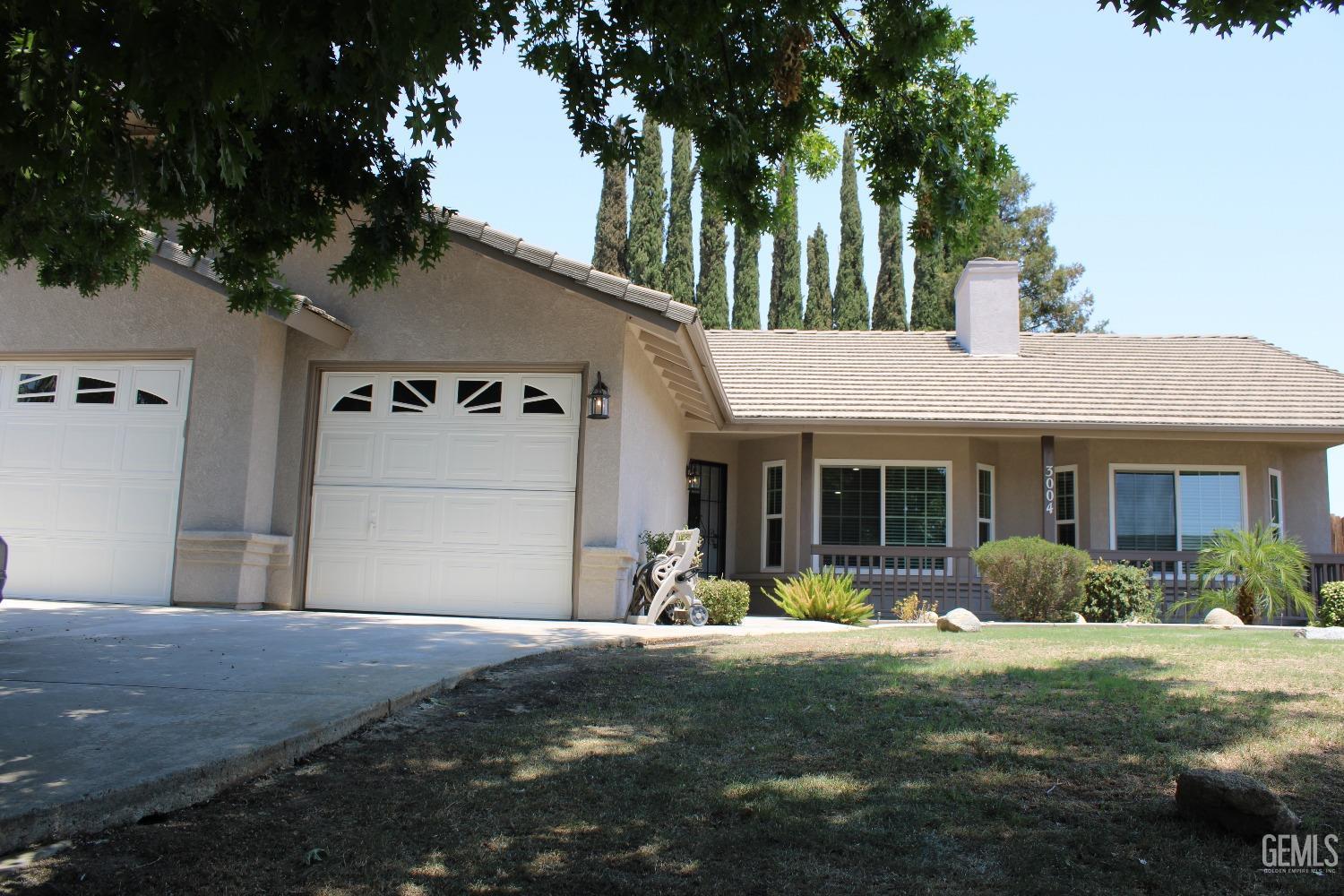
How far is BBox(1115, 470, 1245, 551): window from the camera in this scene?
51.8 ft

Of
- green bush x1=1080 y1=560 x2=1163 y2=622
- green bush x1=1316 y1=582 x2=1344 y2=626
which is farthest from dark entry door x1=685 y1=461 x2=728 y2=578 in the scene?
green bush x1=1316 y1=582 x2=1344 y2=626

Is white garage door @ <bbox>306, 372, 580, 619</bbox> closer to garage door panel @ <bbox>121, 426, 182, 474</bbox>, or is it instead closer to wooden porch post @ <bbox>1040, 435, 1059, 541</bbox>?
garage door panel @ <bbox>121, 426, 182, 474</bbox>

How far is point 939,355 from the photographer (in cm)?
1836

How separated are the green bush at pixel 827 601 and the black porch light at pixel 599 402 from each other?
4.32 meters

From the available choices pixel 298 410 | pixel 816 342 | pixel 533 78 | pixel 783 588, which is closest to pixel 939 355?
pixel 816 342

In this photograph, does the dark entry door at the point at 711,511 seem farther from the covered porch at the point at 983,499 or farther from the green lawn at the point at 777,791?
the green lawn at the point at 777,791

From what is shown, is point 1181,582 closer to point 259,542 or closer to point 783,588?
point 783,588

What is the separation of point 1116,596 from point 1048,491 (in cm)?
253

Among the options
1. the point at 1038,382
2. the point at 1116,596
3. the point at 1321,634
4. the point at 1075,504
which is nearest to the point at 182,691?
the point at 1321,634

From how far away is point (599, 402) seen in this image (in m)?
10.6

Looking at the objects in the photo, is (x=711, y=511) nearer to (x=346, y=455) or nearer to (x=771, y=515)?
(x=771, y=515)

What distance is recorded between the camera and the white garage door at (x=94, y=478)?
36.1 feet

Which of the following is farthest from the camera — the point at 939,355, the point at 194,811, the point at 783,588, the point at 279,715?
the point at 939,355

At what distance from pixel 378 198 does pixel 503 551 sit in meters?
6.18
